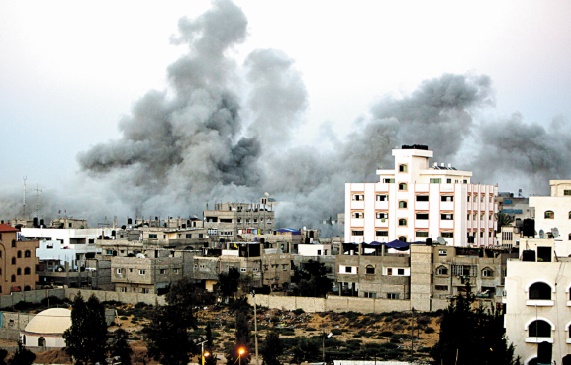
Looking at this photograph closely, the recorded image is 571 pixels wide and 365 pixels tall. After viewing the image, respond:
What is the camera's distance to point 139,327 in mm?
44812

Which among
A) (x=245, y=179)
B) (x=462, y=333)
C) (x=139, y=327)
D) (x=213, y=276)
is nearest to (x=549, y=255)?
(x=462, y=333)

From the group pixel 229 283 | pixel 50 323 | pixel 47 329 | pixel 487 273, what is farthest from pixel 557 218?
pixel 47 329

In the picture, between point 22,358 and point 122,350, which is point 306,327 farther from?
point 22,358

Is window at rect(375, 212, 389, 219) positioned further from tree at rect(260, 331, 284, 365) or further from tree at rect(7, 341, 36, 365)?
tree at rect(7, 341, 36, 365)

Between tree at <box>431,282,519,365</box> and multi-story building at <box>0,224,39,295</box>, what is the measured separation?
87.1ft

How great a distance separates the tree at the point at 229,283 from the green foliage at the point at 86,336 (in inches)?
499

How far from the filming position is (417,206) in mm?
56031

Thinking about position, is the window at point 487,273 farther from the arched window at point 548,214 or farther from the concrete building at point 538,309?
the concrete building at point 538,309

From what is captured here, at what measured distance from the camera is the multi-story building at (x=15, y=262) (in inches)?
2060

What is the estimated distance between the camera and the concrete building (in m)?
32.4

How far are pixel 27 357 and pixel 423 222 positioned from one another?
26334 mm

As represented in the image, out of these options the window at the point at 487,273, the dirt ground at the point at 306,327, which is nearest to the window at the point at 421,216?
the window at the point at 487,273

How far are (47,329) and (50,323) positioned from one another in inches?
11.6

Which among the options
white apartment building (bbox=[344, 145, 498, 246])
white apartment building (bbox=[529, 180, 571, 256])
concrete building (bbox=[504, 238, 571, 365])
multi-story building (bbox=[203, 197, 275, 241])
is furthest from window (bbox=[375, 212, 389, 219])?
concrete building (bbox=[504, 238, 571, 365])
